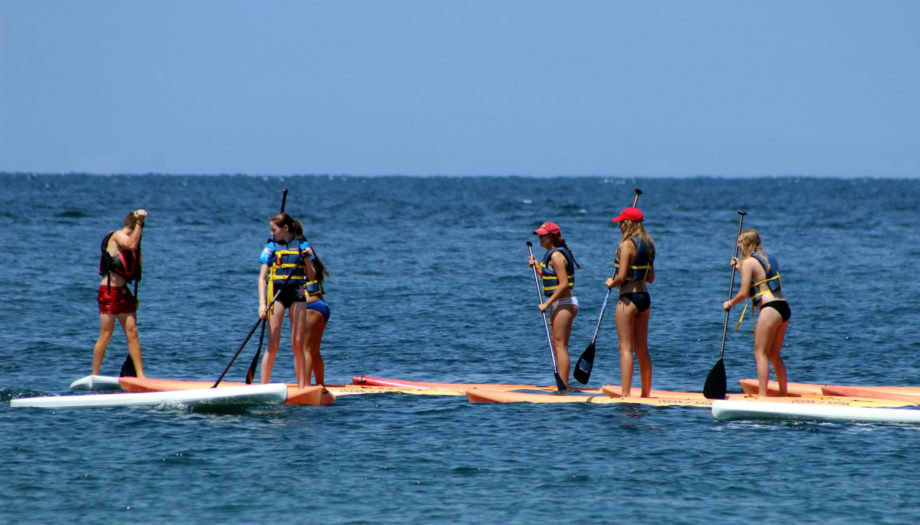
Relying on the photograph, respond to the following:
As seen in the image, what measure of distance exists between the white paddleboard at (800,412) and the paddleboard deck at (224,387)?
4.17 meters

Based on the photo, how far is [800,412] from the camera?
10.8 metres

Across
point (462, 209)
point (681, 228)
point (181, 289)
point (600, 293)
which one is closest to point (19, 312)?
point (181, 289)

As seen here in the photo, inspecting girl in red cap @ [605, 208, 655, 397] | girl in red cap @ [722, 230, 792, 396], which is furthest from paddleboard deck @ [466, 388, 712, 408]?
girl in red cap @ [722, 230, 792, 396]

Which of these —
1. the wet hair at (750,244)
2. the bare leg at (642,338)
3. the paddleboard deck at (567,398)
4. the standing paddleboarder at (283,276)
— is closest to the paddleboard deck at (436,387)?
the paddleboard deck at (567,398)

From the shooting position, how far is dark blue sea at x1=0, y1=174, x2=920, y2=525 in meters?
8.31

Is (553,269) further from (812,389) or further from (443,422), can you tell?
(812,389)

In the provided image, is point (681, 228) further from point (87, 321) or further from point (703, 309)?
point (87, 321)

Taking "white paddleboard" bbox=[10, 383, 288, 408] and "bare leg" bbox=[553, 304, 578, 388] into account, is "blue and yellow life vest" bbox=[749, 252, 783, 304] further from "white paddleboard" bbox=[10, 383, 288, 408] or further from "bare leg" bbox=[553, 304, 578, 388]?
"white paddleboard" bbox=[10, 383, 288, 408]

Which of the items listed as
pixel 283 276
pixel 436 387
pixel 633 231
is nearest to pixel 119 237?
pixel 283 276

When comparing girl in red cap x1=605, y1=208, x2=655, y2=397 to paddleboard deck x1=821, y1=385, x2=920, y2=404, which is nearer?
girl in red cap x1=605, y1=208, x2=655, y2=397

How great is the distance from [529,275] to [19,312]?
46.5ft

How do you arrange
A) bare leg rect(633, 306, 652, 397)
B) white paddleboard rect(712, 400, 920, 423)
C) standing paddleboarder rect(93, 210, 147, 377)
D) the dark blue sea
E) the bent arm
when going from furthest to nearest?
standing paddleboarder rect(93, 210, 147, 377) < bare leg rect(633, 306, 652, 397) < white paddleboard rect(712, 400, 920, 423) < the bent arm < the dark blue sea

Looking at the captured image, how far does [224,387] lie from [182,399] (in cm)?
48

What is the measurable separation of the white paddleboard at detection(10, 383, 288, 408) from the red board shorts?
0.97 metres
